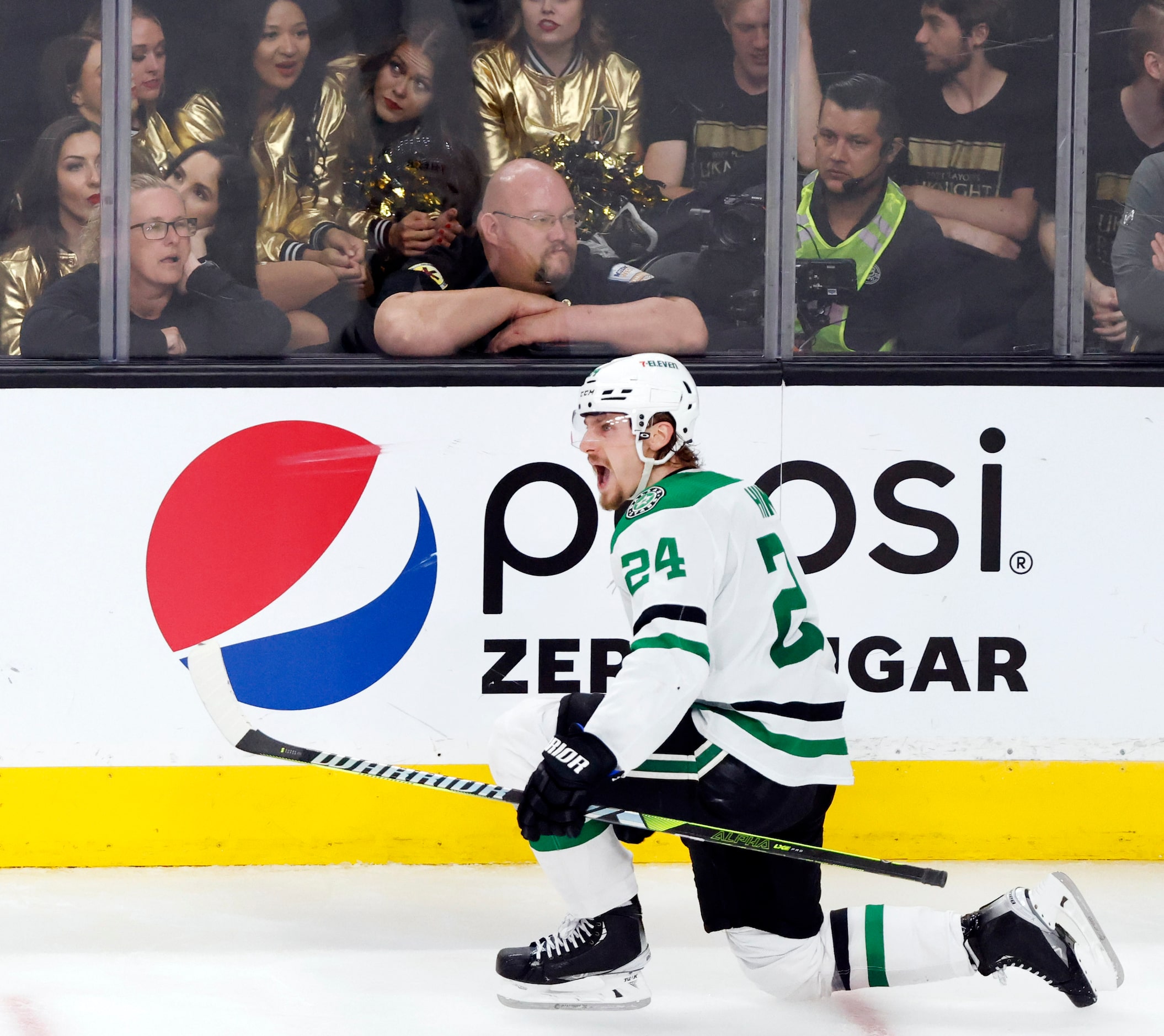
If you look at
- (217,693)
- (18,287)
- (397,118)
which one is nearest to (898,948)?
(217,693)

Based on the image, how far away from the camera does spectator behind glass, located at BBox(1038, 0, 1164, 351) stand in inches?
123

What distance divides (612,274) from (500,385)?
1.18 ft

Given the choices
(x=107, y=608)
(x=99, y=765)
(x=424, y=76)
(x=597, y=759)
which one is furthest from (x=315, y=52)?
(x=597, y=759)

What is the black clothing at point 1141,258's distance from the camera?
3158 mm

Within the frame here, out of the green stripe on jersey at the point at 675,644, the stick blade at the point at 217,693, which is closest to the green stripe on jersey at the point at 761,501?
the green stripe on jersey at the point at 675,644

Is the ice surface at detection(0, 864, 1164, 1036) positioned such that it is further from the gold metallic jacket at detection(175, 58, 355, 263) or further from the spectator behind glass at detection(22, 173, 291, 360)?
the gold metallic jacket at detection(175, 58, 355, 263)

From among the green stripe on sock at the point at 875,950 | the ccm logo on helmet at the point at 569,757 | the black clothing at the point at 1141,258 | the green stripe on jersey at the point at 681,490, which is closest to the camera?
the ccm logo on helmet at the point at 569,757

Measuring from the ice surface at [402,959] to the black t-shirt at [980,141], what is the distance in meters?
1.45

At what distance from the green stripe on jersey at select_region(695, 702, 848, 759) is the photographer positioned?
1141 millimetres

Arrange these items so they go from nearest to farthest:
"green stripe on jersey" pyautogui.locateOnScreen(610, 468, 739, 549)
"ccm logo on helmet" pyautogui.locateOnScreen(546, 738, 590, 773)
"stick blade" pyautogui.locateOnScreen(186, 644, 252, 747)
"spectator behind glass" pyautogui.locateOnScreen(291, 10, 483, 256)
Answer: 1. "ccm logo on helmet" pyautogui.locateOnScreen(546, 738, 590, 773)
2. "green stripe on jersey" pyautogui.locateOnScreen(610, 468, 739, 549)
3. "stick blade" pyautogui.locateOnScreen(186, 644, 252, 747)
4. "spectator behind glass" pyautogui.locateOnScreen(291, 10, 483, 256)

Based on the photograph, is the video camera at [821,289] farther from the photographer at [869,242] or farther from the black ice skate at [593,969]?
the black ice skate at [593,969]

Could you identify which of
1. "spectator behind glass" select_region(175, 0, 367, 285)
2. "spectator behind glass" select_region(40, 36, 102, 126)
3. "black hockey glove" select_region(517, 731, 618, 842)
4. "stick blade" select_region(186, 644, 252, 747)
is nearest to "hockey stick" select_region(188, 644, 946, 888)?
"stick blade" select_region(186, 644, 252, 747)

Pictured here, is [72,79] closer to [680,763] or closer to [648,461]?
[648,461]

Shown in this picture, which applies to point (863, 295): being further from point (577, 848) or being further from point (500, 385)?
point (577, 848)
